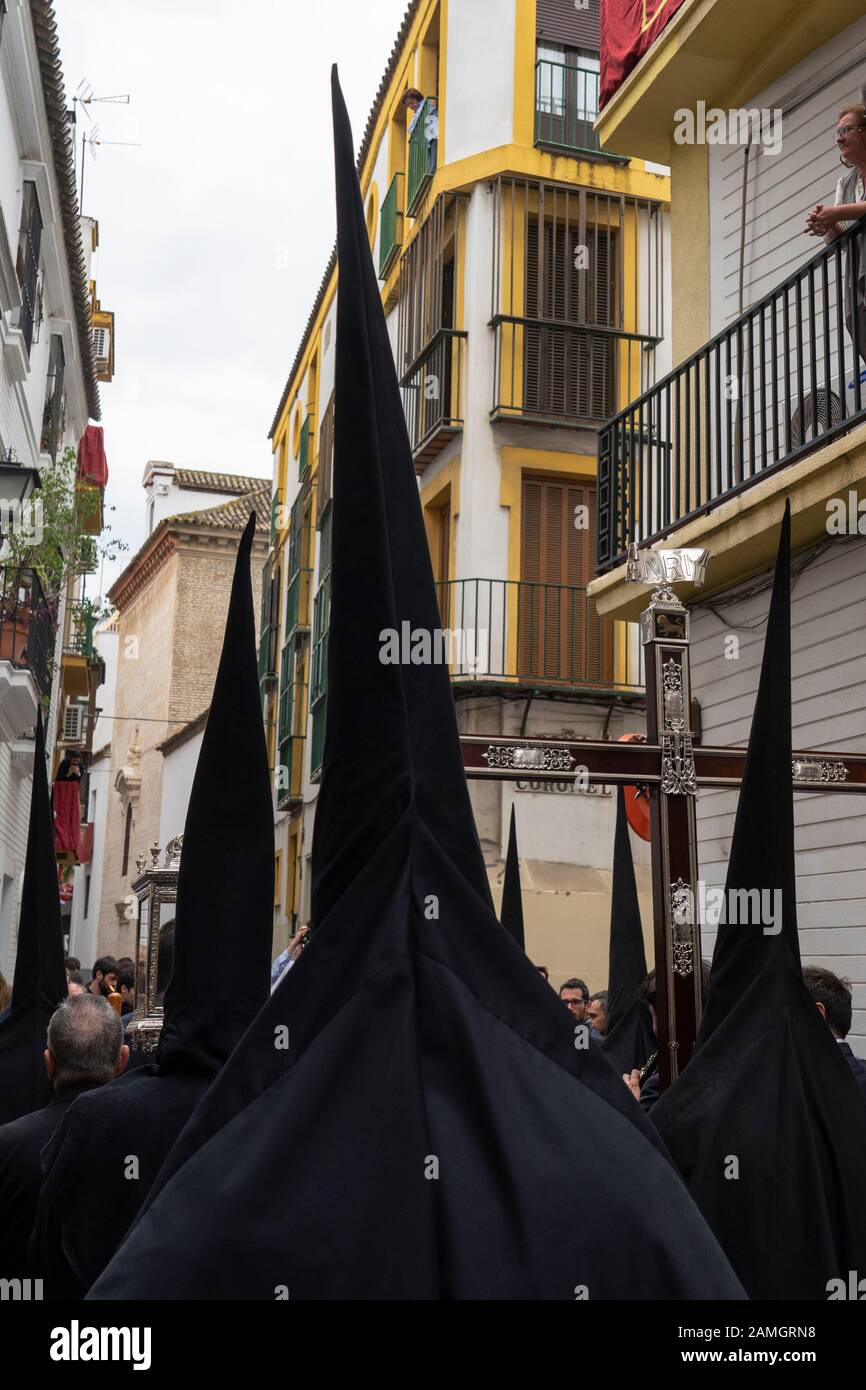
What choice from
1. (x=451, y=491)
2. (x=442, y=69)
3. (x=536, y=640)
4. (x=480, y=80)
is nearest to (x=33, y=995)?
(x=536, y=640)

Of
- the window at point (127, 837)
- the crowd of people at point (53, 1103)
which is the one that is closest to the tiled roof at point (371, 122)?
the crowd of people at point (53, 1103)

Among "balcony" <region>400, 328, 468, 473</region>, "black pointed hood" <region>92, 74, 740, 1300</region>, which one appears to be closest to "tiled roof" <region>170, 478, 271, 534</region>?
"balcony" <region>400, 328, 468, 473</region>

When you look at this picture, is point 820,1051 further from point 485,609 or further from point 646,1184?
point 485,609

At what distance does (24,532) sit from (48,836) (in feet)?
25.5

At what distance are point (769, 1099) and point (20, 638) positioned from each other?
12.2 meters

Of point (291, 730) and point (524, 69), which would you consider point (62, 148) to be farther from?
point (291, 730)

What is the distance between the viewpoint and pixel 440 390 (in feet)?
56.8

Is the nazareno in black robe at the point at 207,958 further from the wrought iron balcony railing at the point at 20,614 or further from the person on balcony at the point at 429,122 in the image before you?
the person on balcony at the point at 429,122

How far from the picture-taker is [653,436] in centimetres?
1107

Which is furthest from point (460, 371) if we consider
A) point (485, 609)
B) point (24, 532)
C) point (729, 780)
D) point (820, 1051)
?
point (820, 1051)

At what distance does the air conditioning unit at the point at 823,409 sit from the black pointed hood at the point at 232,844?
594 cm

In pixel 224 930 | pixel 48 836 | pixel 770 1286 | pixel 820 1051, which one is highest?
pixel 48 836
